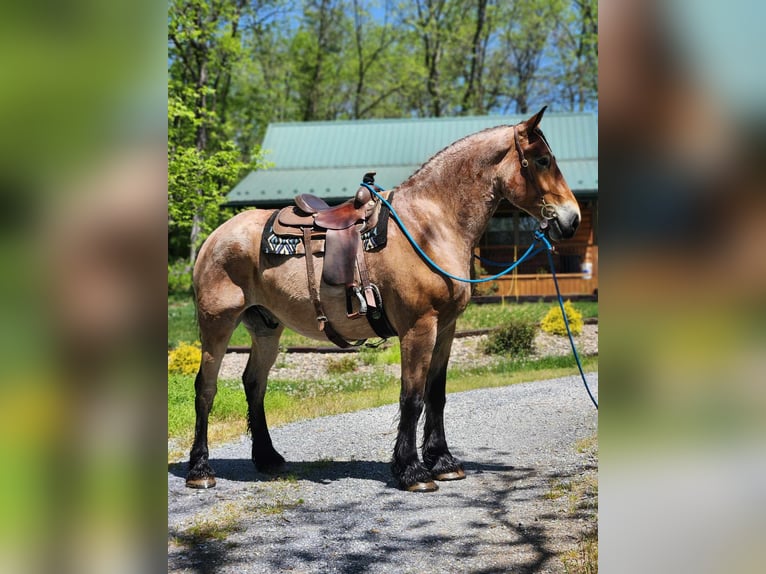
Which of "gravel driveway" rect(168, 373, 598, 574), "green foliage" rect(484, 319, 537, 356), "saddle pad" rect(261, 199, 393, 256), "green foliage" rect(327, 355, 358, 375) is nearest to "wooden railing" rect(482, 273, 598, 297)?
"green foliage" rect(484, 319, 537, 356)

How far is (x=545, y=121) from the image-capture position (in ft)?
68.5

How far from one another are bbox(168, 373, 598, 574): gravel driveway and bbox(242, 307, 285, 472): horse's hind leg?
147 mm

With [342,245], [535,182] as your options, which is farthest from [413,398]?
[535,182]

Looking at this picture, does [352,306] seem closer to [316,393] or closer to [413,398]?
[413,398]

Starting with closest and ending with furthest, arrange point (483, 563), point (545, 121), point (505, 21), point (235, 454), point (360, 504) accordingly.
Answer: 1. point (483, 563)
2. point (360, 504)
3. point (235, 454)
4. point (545, 121)
5. point (505, 21)

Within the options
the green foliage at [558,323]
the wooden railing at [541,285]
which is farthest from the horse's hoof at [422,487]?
the wooden railing at [541,285]

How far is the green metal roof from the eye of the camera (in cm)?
1872

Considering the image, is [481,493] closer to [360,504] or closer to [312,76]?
[360,504]

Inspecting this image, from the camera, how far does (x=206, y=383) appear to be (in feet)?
17.3

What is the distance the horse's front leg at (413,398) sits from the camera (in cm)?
487

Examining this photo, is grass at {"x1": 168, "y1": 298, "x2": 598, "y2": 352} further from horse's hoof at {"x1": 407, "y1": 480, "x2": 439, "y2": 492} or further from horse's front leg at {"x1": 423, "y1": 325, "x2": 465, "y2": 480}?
horse's hoof at {"x1": 407, "y1": 480, "x2": 439, "y2": 492}

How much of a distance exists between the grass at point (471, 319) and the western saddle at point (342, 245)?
7475 millimetres
